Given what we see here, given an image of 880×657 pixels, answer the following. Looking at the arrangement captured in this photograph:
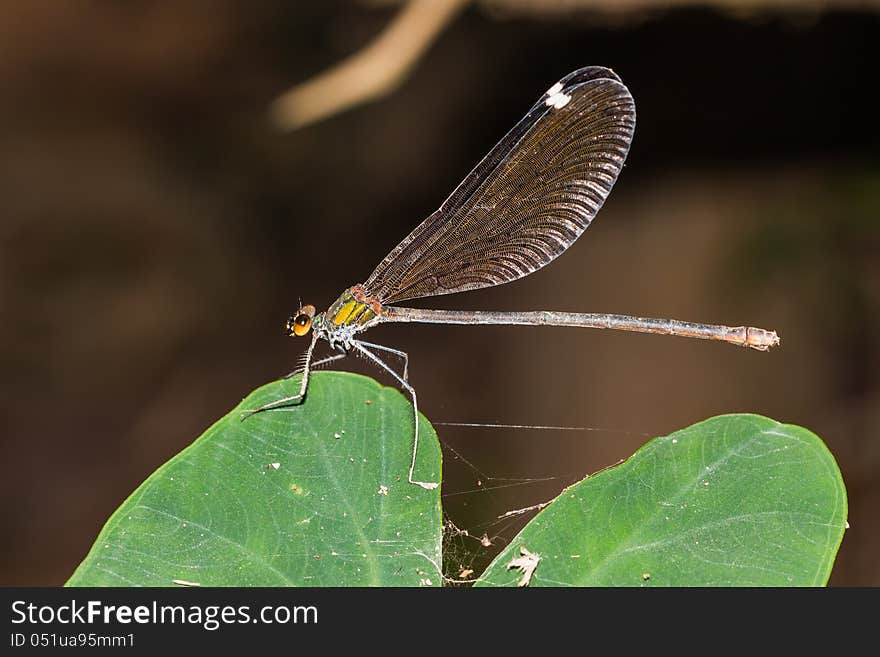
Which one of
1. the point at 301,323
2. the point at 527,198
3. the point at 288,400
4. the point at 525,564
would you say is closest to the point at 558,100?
the point at 527,198

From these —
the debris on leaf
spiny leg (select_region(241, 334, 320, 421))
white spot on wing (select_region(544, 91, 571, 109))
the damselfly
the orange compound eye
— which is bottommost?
the debris on leaf

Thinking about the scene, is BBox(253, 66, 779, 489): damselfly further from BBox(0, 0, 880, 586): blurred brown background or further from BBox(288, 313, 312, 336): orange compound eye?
BBox(0, 0, 880, 586): blurred brown background

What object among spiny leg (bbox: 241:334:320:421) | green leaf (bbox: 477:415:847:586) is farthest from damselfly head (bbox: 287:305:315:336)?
green leaf (bbox: 477:415:847:586)

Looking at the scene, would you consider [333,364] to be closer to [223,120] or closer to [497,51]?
[223,120]

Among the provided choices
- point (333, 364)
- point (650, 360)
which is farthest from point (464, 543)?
point (650, 360)

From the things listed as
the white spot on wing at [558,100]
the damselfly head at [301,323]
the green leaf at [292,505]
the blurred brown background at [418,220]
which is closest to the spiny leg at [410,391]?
the green leaf at [292,505]
